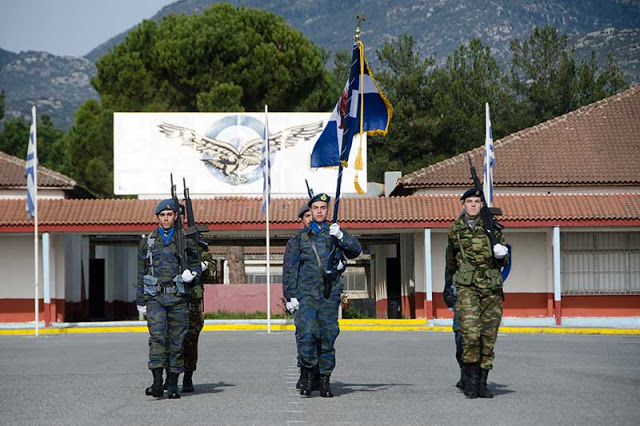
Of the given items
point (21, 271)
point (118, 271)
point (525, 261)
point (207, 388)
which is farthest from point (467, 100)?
point (207, 388)

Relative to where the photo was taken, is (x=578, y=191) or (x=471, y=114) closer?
(x=578, y=191)

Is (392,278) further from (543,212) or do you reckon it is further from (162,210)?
(162,210)

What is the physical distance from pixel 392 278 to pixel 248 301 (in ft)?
16.2

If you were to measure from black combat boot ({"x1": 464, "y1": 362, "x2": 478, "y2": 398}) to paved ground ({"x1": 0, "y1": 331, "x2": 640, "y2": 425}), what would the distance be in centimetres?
23

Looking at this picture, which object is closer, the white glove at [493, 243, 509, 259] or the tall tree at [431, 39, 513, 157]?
the white glove at [493, 243, 509, 259]

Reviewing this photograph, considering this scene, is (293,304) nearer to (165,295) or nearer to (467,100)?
(165,295)

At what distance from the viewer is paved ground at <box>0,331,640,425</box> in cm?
1130

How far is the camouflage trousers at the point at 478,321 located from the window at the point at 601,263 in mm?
22633

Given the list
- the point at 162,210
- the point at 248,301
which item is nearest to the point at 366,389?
the point at 162,210

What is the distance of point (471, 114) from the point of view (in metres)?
61.0

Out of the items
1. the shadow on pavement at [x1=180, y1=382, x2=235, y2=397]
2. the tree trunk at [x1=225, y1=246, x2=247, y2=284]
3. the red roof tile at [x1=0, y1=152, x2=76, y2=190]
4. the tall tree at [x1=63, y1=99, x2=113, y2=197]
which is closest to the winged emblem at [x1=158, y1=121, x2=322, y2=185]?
the red roof tile at [x1=0, y1=152, x2=76, y2=190]

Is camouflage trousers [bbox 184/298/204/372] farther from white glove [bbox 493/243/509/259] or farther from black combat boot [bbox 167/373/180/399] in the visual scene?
white glove [bbox 493/243/509/259]

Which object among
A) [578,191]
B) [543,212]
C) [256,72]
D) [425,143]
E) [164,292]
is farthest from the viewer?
[425,143]

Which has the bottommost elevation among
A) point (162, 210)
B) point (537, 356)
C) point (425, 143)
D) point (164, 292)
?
point (537, 356)
